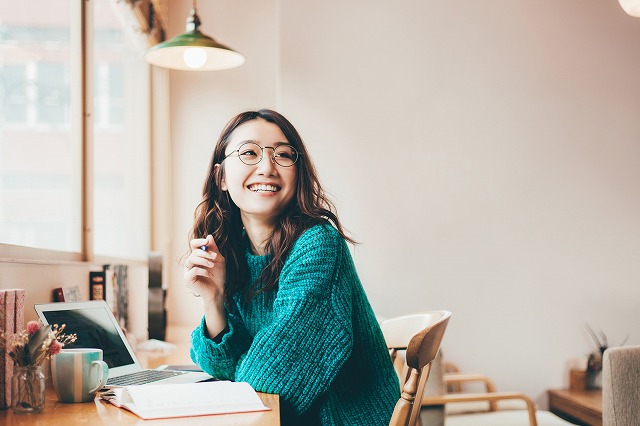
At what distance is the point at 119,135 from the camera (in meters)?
3.64

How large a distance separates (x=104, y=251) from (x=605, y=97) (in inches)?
104

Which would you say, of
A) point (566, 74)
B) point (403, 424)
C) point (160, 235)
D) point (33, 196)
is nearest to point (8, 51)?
point (33, 196)

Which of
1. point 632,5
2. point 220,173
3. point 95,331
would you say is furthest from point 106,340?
point 632,5

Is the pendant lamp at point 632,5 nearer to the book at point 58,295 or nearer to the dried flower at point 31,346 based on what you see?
the book at point 58,295

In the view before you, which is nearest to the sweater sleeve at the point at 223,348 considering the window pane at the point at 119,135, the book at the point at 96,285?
the book at the point at 96,285

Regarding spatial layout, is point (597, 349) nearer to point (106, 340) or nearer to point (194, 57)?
point (194, 57)

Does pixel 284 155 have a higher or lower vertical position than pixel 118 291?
higher

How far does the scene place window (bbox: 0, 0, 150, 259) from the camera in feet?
6.39

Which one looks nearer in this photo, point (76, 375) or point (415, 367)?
point (76, 375)

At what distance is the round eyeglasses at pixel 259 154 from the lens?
1660mm

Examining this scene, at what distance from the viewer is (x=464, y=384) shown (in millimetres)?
3736

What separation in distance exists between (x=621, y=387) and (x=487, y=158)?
1976 millimetres

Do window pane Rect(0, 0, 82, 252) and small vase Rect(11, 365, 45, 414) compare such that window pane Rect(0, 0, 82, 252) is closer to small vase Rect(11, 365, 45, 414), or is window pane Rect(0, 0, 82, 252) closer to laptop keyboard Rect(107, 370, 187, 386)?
laptop keyboard Rect(107, 370, 187, 386)

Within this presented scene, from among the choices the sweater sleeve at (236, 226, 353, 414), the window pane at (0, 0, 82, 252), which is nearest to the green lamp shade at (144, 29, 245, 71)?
the window pane at (0, 0, 82, 252)
